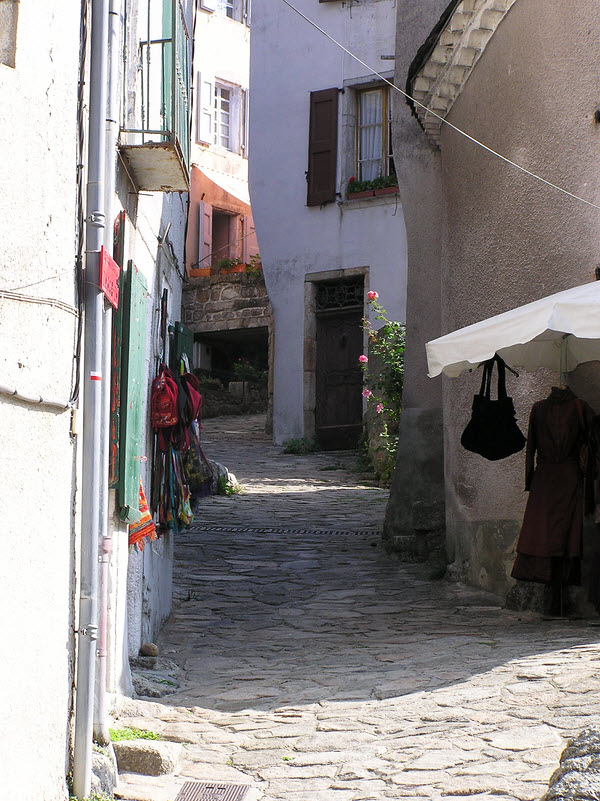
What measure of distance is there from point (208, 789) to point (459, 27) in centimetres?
636

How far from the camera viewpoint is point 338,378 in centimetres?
1927

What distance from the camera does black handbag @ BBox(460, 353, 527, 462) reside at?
7758mm

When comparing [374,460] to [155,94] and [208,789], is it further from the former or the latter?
[208,789]

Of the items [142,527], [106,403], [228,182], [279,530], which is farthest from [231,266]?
[106,403]

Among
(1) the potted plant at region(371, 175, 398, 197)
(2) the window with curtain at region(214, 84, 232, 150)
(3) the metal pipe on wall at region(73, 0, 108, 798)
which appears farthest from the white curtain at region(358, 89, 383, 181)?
(3) the metal pipe on wall at region(73, 0, 108, 798)

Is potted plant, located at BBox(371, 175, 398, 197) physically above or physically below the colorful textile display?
above

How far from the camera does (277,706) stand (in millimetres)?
5781

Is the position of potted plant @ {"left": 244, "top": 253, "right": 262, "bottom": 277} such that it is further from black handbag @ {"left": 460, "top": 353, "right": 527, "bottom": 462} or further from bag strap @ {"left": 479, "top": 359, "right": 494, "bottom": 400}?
black handbag @ {"left": 460, "top": 353, "right": 527, "bottom": 462}

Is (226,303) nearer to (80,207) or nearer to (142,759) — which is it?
(142,759)

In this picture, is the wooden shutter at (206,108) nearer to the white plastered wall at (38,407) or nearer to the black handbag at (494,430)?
the black handbag at (494,430)

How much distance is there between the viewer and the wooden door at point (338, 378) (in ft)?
62.4

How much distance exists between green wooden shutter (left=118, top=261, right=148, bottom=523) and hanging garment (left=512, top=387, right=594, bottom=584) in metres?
3.07

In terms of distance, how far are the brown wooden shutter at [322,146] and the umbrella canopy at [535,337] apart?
11.6 meters

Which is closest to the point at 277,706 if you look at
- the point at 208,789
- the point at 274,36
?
the point at 208,789
